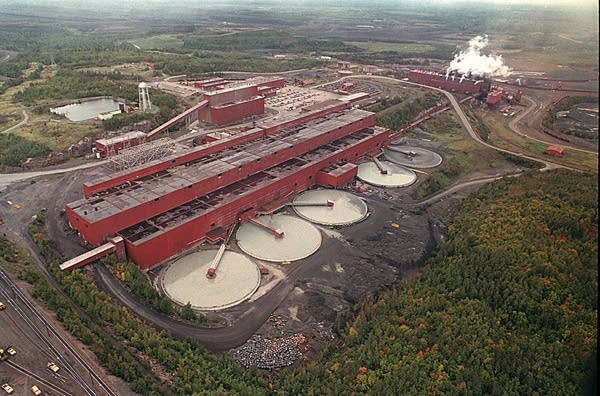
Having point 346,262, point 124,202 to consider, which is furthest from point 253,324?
point 124,202

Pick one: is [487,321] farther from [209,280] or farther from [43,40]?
[43,40]

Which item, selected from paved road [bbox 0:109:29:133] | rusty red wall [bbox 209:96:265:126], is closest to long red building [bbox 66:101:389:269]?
rusty red wall [bbox 209:96:265:126]

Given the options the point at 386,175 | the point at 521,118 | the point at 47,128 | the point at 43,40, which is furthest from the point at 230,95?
the point at 43,40

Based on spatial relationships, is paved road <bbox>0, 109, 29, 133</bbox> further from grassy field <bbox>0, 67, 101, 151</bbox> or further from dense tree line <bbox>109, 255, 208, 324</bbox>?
dense tree line <bbox>109, 255, 208, 324</bbox>

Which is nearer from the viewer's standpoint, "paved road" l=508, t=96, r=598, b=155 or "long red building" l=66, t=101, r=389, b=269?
"long red building" l=66, t=101, r=389, b=269

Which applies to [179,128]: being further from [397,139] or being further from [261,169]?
[397,139]

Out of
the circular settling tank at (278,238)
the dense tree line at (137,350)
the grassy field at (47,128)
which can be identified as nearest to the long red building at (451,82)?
the circular settling tank at (278,238)

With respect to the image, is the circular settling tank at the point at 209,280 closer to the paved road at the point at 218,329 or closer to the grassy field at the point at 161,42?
the paved road at the point at 218,329
